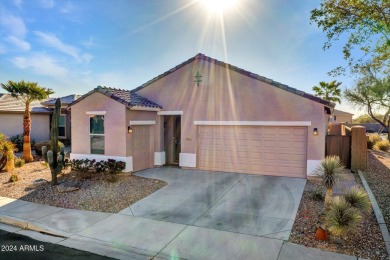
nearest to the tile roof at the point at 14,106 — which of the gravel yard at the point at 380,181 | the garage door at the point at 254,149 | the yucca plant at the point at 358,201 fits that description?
the garage door at the point at 254,149

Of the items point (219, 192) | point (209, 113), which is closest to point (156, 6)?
point (209, 113)

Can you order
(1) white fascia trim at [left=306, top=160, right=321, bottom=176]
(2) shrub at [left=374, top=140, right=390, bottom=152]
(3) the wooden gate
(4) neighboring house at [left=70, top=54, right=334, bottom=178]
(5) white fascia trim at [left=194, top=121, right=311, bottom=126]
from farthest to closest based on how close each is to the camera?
1. (2) shrub at [left=374, top=140, right=390, bottom=152]
2. (3) the wooden gate
3. (4) neighboring house at [left=70, top=54, right=334, bottom=178]
4. (5) white fascia trim at [left=194, top=121, right=311, bottom=126]
5. (1) white fascia trim at [left=306, top=160, right=321, bottom=176]

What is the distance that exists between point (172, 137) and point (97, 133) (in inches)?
154

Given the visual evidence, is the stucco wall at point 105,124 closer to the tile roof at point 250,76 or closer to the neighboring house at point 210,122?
the neighboring house at point 210,122

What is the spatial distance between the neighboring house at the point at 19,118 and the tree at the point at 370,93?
27.4 m

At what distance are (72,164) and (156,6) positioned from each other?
8180mm

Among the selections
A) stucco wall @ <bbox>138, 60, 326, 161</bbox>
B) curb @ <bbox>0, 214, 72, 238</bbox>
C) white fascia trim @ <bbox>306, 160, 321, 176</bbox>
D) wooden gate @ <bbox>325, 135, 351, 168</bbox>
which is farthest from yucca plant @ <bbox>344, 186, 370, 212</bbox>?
wooden gate @ <bbox>325, 135, 351, 168</bbox>

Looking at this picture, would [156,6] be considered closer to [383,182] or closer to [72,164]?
[72,164]

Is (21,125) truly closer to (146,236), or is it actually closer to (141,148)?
(141,148)

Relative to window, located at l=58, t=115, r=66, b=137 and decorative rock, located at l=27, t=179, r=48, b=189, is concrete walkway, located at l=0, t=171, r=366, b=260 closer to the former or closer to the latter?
decorative rock, located at l=27, t=179, r=48, b=189

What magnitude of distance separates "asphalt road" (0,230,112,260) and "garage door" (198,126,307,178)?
8.25 metres

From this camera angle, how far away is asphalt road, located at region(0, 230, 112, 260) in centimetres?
507

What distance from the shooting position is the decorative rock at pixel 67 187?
365 inches

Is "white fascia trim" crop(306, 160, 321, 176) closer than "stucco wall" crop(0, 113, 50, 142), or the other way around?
"white fascia trim" crop(306, 160, 321, 176)
